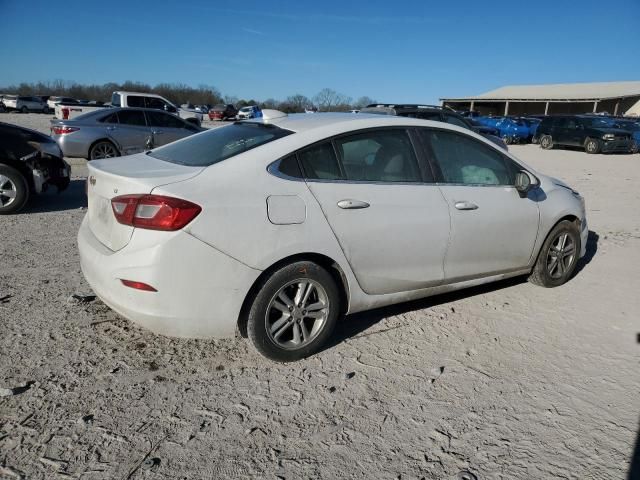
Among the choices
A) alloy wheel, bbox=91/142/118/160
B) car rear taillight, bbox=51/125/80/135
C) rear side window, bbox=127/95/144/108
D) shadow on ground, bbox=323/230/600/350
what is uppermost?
rear side window, bbox=127/95/144/108

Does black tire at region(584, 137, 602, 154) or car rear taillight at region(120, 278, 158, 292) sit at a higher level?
black tire at region(584, 137, 602, 154)

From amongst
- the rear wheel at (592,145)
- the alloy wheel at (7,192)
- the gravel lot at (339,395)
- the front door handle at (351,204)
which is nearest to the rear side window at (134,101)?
the alloy wheel at (7,192)

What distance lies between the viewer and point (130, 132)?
1166 cm

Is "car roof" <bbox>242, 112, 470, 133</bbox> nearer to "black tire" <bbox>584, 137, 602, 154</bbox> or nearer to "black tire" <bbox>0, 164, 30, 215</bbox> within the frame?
"black tire" <bbox>0, 164, 30, 215</bbox>

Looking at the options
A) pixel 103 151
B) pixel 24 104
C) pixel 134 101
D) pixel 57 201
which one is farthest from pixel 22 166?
pixel 24 104

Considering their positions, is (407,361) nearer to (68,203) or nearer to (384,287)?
(384,287)

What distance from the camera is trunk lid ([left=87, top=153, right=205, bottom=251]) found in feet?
9.05

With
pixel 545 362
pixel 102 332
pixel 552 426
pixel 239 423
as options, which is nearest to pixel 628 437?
pixel 552 426

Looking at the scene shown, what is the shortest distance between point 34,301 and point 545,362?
3.90 metres

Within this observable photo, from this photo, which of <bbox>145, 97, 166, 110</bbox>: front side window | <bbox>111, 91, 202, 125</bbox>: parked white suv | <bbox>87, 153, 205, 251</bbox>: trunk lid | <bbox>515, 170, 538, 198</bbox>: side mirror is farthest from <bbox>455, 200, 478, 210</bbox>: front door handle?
<bbox>145, 97, 166, 110</bbox>: front side window

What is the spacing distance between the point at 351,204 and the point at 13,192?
5598 mm

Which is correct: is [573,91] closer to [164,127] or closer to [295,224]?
[164,127]

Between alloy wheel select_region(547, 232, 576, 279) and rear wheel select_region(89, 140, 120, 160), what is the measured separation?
397 inches

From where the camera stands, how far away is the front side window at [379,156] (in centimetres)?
329
